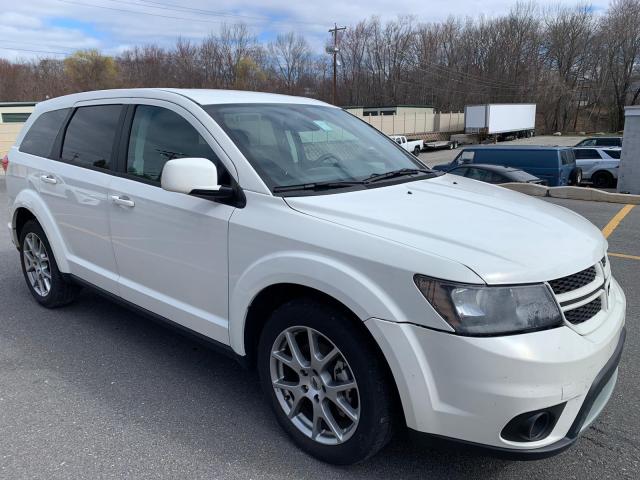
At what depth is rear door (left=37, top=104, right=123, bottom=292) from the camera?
3670 millimetres

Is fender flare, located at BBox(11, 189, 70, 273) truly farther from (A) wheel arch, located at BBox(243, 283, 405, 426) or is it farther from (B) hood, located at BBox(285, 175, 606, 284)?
(B) hood, located at BBox(285, 175, 606, 284)

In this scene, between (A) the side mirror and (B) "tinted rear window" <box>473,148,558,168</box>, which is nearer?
(A) the side mirror

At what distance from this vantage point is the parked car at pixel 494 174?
537 inches

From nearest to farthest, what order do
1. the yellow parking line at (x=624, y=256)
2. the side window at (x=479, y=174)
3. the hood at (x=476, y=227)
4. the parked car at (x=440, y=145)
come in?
the hood at (x=476, y=227) → the yellow parking line at (x=624, y=256) → the side window at (x=479, y=174) → the parked car at (x=440, y=145)

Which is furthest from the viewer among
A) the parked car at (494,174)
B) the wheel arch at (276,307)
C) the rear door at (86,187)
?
the parked car at (494,174)

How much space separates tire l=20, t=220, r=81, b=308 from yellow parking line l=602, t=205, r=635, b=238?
7.24m

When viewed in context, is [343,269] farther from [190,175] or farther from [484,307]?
[190,175]

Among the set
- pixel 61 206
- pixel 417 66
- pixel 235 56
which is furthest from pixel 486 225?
pixel 417 66

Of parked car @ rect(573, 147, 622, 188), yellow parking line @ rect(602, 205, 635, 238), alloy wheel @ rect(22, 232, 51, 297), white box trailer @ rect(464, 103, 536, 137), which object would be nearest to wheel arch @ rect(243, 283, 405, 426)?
alloy wheel @ rect(22, 232, 51, 297)

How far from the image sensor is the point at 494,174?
14.0 meters

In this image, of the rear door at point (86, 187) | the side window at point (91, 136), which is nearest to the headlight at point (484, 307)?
the rear door at point (86, 187)

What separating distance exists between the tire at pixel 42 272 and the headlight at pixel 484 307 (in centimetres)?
343

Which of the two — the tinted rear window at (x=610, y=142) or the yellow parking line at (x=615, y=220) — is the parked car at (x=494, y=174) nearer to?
the yellow parking line at (x=615, y=220)

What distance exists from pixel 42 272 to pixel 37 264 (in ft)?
0.39
